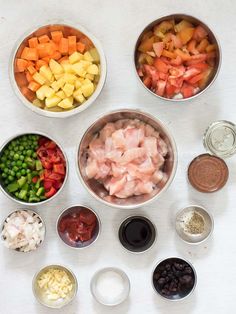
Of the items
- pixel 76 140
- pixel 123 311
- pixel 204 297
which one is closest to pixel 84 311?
pixel 123 311

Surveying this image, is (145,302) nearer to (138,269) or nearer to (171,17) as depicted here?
(138,269)

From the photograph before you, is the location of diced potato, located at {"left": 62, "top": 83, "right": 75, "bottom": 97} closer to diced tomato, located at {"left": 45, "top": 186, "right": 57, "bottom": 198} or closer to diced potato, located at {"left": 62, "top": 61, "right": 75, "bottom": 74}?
diced potato, located at {"left": 62, "top": 61, "right": 75, "bottom": 74}

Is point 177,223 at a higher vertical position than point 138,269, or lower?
higher

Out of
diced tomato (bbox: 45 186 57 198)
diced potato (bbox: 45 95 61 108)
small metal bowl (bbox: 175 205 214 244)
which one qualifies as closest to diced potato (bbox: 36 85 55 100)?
diced potato (bbox: 45 95 61 108)

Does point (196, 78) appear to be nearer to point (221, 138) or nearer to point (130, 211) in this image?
point (221, 138)

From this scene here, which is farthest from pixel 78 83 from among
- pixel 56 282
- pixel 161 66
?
pixel 56 282

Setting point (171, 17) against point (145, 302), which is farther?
point (145, 302)
